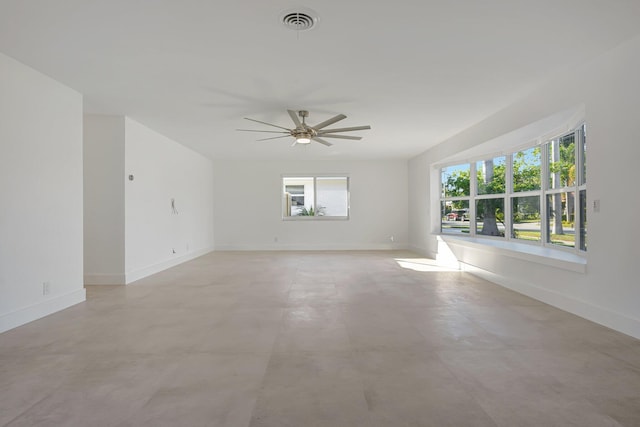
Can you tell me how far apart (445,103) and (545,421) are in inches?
149

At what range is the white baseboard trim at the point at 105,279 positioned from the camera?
5102 millimetres

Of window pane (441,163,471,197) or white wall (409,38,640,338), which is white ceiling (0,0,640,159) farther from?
window pane (441,163,471,197)

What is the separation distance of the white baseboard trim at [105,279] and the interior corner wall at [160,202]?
90mm

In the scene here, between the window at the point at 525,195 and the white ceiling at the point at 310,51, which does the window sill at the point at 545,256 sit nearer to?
the window at the point at 525,195

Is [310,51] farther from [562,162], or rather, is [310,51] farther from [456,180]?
[456,180]

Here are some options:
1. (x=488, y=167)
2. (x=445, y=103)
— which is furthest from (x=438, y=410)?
(x=488, y=167)

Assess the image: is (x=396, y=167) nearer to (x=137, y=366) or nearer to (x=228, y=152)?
(x=228, y=152)

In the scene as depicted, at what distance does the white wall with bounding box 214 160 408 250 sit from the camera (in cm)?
961

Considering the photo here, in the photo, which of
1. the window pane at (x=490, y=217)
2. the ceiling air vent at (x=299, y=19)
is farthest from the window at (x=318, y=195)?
the ceiling air vent at (x=299, y=19)

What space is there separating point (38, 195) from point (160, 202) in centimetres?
275

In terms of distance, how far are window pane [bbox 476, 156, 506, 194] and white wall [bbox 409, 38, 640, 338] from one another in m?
1.96

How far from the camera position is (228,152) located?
27.0 ft

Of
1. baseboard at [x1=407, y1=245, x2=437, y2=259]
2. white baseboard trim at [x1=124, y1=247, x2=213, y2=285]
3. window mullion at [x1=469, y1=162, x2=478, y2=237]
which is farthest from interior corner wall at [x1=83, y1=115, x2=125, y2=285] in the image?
window mullion at [x1=469, y1=162, x2=478, y2=237]

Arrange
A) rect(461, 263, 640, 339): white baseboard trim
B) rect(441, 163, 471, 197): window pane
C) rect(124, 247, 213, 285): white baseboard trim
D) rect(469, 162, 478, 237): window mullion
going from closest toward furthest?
1. rect(461, 263, 640, 339): white baseboard trim
2. rect(124, 247, 213, 285): white baseboard trim
3. rect(469, 162, 478, 237): window mullion
4. rect(441, 163, 471, 197): window pane
